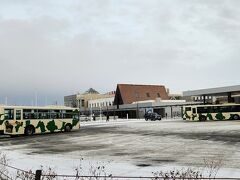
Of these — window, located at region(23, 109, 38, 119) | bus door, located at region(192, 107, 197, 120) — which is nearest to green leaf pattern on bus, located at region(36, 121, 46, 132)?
window, located at region(23, 109, 38, 119)

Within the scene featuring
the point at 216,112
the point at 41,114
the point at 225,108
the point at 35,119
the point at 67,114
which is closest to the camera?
the point at 35,119

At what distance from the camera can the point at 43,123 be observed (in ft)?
115

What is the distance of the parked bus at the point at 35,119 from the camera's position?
3180 centimetres

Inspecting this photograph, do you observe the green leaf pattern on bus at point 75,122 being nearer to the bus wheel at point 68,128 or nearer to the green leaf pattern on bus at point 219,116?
the bus wheel at point 68,128

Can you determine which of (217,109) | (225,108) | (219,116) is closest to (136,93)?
(217,109)

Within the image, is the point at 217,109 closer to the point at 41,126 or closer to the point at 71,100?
the point at 41,126

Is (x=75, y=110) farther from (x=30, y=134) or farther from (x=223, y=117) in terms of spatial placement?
(x=223, y=117)

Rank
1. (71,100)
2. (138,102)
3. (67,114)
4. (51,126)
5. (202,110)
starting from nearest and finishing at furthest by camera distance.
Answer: (51,126) < (67,114) < (202,110) < (138,102) < (71,100)

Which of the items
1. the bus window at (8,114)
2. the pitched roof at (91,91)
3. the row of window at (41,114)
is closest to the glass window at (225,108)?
the row of window at (41,114)

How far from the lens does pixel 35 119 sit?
34281 millimetres

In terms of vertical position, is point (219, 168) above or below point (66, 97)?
below

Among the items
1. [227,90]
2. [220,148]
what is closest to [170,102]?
[227,90]

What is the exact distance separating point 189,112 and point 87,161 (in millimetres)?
47009

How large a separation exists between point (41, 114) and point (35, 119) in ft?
2.55
